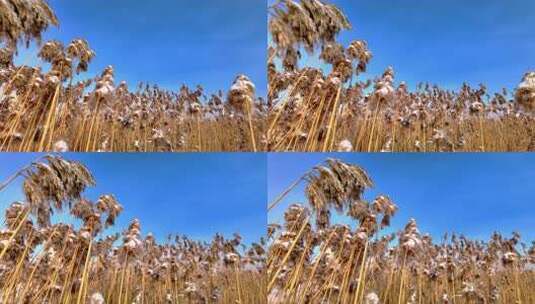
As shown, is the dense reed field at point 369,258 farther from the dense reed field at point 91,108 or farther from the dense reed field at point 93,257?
Result: the dense reed field at point 91,108

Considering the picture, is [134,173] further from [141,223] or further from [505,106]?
[505,106]

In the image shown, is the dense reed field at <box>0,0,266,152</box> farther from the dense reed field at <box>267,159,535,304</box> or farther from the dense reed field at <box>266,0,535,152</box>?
the dense reed field at <box>267,159,535,304</box>

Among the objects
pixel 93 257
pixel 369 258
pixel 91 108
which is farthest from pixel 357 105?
pixel 93 257

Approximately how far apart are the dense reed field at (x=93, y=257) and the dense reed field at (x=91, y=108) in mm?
184

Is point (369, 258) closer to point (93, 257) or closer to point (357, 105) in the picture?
point (357, 105)

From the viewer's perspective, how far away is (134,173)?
14.7ft

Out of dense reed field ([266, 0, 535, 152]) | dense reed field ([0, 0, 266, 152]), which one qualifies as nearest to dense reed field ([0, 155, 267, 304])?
dense reed field ([0, 0, 266, 152])

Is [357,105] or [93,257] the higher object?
[357,105]

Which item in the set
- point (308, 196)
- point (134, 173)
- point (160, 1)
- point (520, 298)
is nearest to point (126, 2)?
point (160, 1)

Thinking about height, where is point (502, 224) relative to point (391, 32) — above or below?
below

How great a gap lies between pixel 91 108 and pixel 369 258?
5.09 feet

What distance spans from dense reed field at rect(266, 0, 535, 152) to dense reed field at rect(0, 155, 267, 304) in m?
0.67

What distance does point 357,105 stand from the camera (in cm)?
455

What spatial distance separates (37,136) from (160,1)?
0.89 m
